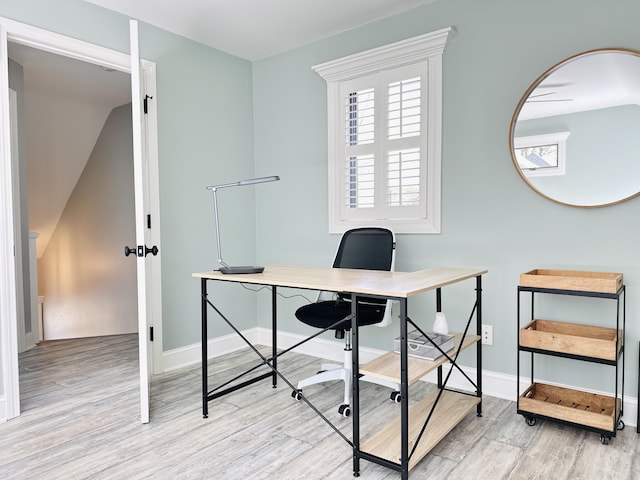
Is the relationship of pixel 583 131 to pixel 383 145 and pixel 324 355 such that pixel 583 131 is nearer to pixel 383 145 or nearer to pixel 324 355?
pixel 383 145

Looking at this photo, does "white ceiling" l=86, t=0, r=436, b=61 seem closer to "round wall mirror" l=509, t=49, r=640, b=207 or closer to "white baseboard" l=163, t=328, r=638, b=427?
"round wall mirror" l=509, t=49, r=640, b=207

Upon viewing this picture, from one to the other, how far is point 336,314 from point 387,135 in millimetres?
1294

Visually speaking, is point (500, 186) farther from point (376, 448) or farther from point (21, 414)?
point (21, 414)

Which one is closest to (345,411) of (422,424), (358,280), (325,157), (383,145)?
(422,424)

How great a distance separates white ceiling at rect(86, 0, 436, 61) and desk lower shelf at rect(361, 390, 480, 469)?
240 cm

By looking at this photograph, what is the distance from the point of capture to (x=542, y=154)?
7.74ft

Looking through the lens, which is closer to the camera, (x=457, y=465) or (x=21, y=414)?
(x=457, y=465)

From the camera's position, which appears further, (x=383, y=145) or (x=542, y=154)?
(x=383, y=145)

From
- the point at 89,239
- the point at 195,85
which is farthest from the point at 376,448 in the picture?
the point at 89,239

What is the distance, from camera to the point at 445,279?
1923 mm

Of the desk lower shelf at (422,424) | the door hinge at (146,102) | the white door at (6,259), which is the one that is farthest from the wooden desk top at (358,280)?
the door hinge at (146,102)

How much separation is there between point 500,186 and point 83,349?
140 inches

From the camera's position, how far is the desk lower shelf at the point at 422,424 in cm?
178

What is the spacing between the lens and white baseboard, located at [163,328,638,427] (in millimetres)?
2508
